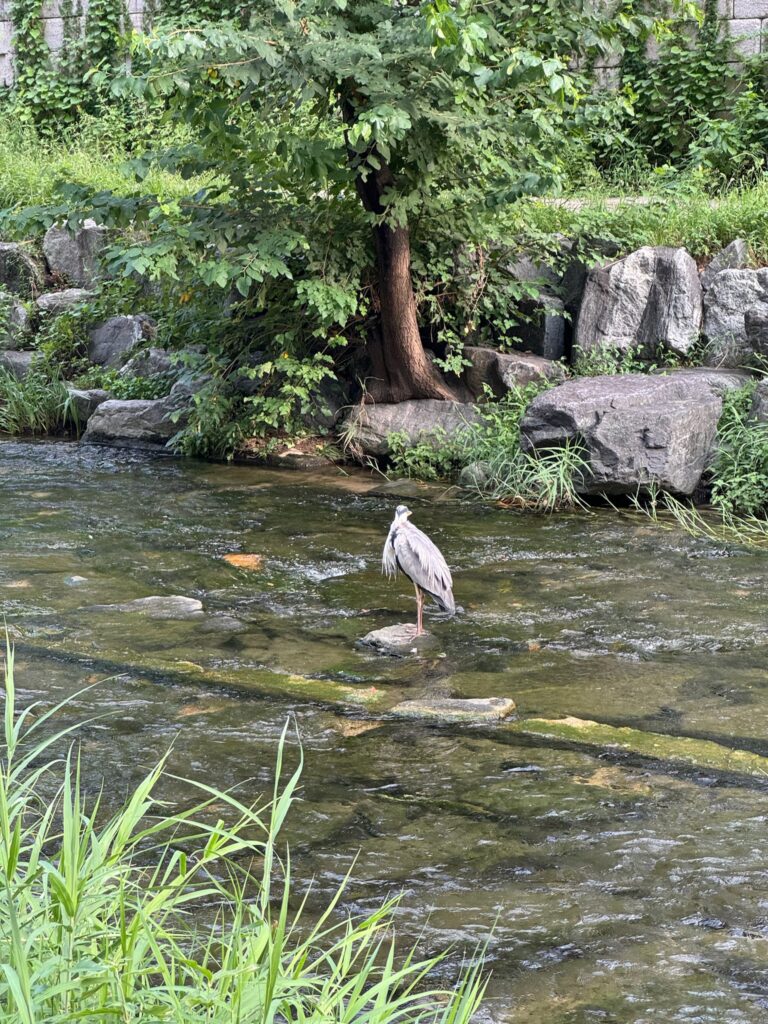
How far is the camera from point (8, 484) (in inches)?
330

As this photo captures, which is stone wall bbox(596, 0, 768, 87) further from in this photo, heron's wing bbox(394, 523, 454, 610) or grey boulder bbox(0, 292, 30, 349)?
heron's wing bbox(394, 523, 454, 610)

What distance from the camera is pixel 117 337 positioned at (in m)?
10.9

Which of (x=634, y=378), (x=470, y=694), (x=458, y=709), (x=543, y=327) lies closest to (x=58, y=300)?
(x=543, y=327)

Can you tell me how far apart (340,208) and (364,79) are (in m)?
1.75

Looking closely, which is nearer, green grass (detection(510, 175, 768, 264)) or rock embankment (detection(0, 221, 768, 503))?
rock embankment (detection(0, 221, 768, 503))

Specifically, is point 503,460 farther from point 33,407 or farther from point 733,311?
point 33,407

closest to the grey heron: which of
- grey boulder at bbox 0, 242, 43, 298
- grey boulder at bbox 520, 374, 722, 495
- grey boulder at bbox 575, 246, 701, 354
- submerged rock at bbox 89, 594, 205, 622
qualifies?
submerged rock at bbox 89, 594, 205, 622

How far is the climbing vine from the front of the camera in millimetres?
15102

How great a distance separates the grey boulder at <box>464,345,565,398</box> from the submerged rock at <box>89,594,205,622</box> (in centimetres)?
395

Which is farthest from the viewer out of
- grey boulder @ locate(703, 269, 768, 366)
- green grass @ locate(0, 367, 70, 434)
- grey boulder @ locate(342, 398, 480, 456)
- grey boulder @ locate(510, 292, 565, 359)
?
green grass @ locate(0, 367, 70, 434)

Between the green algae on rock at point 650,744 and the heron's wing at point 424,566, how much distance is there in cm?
120

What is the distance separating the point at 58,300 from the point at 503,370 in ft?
15.7

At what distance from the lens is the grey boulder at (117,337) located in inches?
424

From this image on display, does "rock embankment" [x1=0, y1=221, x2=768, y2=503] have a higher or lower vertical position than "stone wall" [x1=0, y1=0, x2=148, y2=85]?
lower
